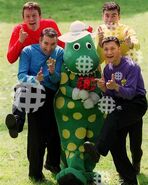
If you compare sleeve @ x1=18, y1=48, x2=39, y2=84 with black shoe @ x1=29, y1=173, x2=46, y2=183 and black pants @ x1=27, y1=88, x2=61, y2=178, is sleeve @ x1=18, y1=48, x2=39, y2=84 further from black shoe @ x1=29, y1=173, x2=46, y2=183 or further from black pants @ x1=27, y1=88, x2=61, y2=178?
black shoe @ x1=29, y1=173, x2=46, y2=183

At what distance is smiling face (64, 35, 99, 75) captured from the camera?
4691 mm

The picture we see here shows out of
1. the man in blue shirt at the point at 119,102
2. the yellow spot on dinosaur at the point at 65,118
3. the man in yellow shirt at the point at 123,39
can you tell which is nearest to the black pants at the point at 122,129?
the man in blue shirt at the point at 119,102

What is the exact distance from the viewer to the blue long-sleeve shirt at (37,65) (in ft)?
15.4

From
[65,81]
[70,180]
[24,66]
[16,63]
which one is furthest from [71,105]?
[16,63]

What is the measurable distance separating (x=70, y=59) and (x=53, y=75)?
0.21 metres

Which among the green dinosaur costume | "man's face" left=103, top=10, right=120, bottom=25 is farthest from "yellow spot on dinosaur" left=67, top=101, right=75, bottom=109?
"man's face" left=103, top=10, right=120, bottom=25

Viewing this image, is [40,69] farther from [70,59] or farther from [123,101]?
[123,101]

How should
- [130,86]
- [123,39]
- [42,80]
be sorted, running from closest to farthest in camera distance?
1. [130,86]
2. [42,80]
3. [123,39]

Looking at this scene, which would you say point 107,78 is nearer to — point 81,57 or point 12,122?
point 81,57

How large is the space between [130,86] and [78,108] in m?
0.59

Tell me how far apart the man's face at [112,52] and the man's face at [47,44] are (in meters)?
0.48

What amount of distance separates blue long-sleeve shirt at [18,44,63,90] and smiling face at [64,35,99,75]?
96 millimetres

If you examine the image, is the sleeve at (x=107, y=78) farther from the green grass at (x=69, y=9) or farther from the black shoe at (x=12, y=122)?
the green grass at (x=69, y=9)

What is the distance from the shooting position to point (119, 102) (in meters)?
4.57
